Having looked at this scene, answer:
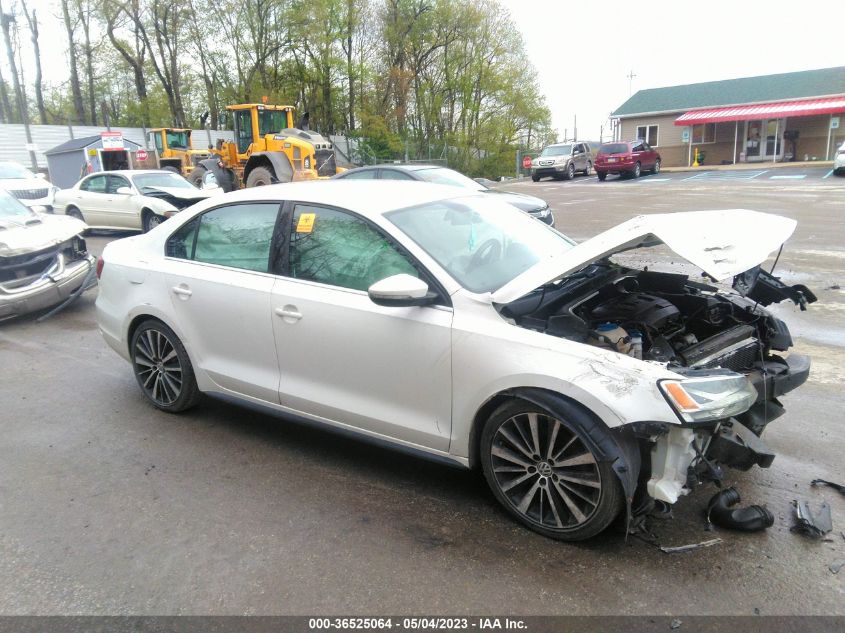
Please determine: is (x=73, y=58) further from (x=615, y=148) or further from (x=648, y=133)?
(x=648, y=133)

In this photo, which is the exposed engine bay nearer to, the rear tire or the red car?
the rear tire

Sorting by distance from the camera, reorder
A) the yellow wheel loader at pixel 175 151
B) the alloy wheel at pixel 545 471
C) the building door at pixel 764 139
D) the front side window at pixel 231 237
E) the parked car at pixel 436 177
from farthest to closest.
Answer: the building door at pixel 764 139, the yellow wheel loader at pixel 175 151, the parked car at pixel 436 177, the front side window at pixel 231 237, the alloy wheel at pixel 545 471

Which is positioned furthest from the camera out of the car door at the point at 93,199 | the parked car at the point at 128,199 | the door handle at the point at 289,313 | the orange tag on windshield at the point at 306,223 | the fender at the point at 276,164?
the fender at the point at 276,164

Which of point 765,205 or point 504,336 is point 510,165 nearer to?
point 765,205

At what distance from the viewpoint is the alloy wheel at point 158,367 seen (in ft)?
14.9

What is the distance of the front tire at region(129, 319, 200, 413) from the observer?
4.48 m

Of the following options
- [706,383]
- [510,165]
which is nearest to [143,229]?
[706,383]

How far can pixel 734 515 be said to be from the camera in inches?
121

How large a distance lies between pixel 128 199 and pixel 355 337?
1208 centimetres

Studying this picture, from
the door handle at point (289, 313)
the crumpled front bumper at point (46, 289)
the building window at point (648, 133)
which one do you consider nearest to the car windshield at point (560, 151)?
the building window at point (648, 133)

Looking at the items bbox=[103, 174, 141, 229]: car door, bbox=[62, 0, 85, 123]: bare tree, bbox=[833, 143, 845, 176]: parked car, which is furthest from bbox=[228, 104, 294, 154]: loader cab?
bbox=[62, 0, 85, 123]: bare tree

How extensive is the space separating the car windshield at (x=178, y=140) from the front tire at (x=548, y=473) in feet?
92.0

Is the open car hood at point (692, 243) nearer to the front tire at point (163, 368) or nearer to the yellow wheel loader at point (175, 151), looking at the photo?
the front tire at point (163, 368)

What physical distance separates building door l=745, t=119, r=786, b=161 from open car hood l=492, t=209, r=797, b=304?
41.6 meters
